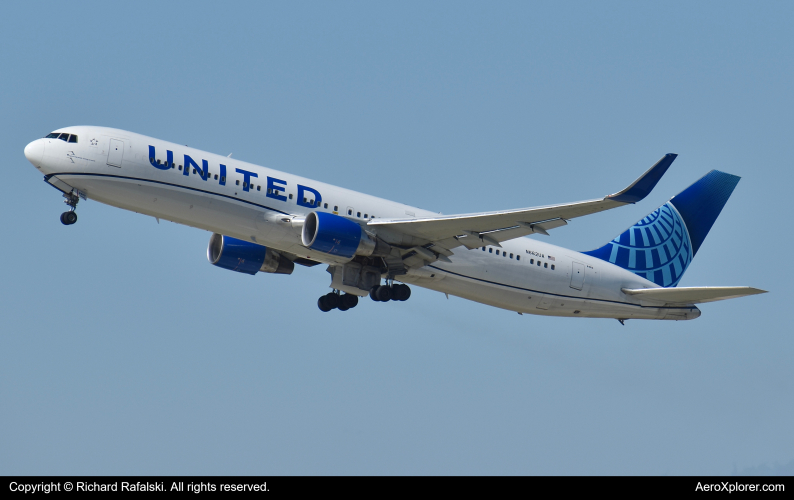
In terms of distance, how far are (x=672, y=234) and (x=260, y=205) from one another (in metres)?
21.2

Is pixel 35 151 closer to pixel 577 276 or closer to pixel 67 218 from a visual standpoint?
pixel 67 218

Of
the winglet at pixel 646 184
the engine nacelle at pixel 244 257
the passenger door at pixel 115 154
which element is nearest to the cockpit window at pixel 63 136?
the passenger door at pixel 115 154

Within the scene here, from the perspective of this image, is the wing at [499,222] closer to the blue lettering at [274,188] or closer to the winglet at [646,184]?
the winglet at [646,184]

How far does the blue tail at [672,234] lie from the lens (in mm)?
43500

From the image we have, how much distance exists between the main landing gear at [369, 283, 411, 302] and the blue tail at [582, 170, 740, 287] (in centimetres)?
967

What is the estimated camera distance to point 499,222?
3425 cm

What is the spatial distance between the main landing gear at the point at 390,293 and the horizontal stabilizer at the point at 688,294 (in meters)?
10.1

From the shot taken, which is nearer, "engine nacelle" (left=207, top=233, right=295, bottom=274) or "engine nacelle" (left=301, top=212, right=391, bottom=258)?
"engine nacelle" (left=301, top=212, right=391, bottom=258)

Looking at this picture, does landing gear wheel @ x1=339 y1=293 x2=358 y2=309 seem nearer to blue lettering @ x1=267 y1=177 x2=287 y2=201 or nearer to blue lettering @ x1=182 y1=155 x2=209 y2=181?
blue lettering @ x1=267 y1=177 x2=287 y2=201

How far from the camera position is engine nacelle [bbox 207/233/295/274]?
39281 millimetres

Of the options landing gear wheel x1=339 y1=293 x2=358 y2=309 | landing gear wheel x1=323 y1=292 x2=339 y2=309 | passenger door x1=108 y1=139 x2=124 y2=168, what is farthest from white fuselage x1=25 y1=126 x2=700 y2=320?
landing gear wheel x1=323 y1=292 x2=339 y2=309

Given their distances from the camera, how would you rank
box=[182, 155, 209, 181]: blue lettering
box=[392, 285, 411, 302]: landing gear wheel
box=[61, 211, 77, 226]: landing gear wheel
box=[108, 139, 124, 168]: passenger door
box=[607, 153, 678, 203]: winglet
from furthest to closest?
box=[392, 285, 411, 302]: landing gear wheel
box=[61, 211, 77, 226]: landing gear wheel
box=[182, 155, 209, 181]: blue lettering
box=[108, 139, 124, 168]: passenger door
box=[607, 153, 678, 203]: winglet

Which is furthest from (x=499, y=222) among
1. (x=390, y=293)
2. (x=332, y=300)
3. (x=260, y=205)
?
(x=332, y=300)
